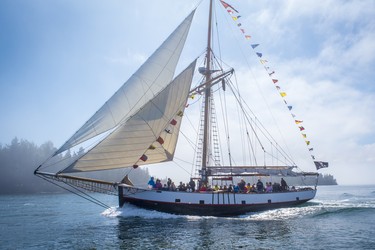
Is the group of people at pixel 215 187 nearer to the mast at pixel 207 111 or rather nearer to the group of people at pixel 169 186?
the group of people at pixel 169 186

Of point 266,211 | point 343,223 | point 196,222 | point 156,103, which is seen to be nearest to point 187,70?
point 156,103

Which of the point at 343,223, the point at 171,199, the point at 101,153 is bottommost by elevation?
the point at 343,223

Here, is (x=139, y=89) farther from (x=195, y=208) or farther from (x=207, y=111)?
(x=195, y=208)

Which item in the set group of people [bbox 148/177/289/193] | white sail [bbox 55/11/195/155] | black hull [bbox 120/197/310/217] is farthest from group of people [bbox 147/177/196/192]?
white sail [bbox 55/11/195/155]

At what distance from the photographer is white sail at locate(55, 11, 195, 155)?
19.6 m

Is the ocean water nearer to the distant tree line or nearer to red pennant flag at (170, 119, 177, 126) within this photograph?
red pennant flag at (170, 119, 177, 126)

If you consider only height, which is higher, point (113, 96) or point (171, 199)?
point (113, 96)

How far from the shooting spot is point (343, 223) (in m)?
20.1

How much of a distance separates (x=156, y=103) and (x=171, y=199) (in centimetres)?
742

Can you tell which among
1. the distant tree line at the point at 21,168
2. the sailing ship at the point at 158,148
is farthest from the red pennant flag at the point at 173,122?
the distant tree line at the point at 21,168

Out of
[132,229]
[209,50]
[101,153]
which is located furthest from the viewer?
[209,50]

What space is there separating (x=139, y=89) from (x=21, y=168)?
104517 mm

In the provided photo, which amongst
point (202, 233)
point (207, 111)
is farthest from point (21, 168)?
point (202, 233)

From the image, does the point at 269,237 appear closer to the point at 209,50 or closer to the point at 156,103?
the point at 156,103
